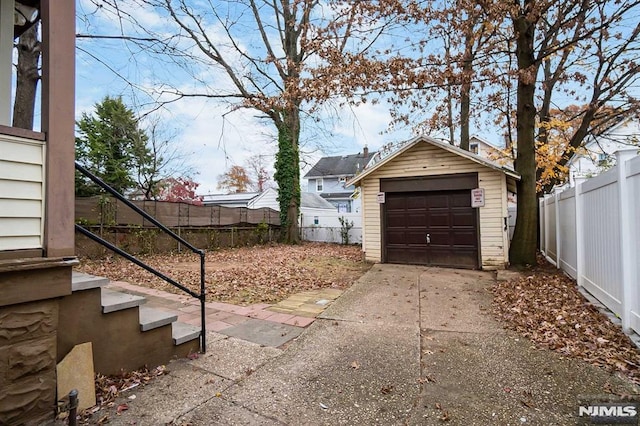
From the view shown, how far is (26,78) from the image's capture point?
6062 mm

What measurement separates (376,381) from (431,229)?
6816 millimetres

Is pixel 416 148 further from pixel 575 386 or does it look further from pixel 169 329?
pixel 169 329

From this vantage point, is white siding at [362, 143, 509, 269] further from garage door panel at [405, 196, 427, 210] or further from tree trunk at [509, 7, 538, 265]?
garage door panel at [405, 196, 427, 210]

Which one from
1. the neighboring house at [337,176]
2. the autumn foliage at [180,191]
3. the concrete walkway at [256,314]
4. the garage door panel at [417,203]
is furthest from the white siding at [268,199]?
the concrete walkway at [256,314]

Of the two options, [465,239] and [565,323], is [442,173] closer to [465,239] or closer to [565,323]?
[465,239]

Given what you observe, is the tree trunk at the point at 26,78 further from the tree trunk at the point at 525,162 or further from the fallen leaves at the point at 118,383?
the tree trunk at the point at 525,162

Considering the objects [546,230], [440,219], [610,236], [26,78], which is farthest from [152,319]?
[546,230]

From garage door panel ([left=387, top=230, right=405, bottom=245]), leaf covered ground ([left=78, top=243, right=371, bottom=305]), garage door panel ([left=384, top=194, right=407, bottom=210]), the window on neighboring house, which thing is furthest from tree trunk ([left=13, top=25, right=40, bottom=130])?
the window on neighboring house

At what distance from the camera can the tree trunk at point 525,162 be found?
805 cm

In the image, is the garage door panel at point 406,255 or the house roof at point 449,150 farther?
the garage door panel at point 406,255

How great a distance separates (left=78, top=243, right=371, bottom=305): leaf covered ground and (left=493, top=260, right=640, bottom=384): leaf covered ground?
10.4 ft

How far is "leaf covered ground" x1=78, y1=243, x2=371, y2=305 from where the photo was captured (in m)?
6.17

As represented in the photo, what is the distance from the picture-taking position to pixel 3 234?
2.10 m

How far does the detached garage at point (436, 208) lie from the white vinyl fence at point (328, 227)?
6.67m
